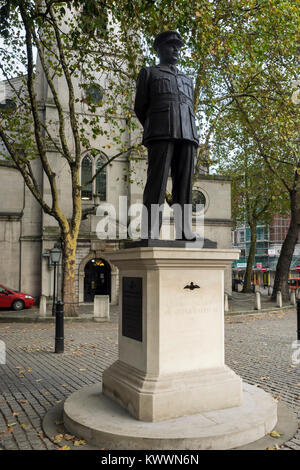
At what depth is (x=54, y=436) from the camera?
14.9 ft

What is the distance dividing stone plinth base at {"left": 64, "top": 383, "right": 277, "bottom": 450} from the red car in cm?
1678

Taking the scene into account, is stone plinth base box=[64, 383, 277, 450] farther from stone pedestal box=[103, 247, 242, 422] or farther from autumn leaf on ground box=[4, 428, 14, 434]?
autumn leaf on ground box=[4, 428, 14, 434]

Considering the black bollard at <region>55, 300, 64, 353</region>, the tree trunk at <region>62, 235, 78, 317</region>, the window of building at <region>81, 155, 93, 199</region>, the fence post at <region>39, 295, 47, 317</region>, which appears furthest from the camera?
the window of building at <region>81, 155, 93, 199</region>

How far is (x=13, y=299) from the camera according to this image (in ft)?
68.0

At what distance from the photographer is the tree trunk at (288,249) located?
24.0 meters

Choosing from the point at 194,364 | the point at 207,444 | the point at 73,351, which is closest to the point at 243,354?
the point at 73,351

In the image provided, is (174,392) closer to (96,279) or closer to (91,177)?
(96,279)

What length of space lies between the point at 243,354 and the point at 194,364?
5.21m

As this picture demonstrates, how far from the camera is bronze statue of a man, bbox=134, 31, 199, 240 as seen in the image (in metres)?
5.23

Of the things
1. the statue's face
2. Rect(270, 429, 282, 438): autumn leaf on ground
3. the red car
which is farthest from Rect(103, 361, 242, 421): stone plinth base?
the red car

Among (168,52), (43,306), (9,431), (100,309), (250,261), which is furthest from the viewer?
(250,261)

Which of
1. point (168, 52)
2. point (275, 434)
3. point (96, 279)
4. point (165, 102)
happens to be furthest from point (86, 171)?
point (275, 434)

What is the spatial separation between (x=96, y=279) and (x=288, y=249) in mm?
11994

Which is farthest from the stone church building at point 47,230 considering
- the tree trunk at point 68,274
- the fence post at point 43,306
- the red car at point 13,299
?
the tree trunk at point 68,274
